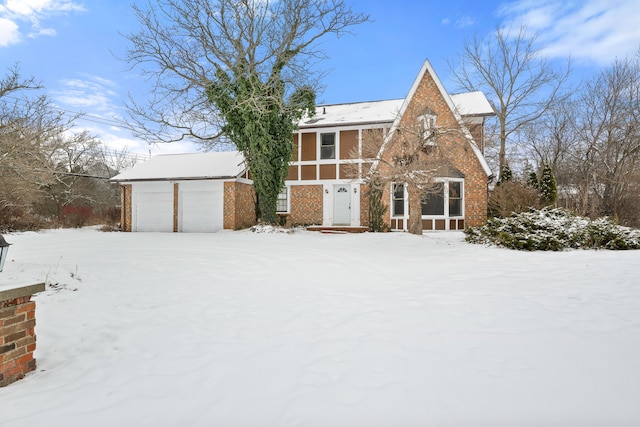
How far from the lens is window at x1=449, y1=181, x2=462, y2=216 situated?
15.8 meters

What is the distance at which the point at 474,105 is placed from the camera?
17.4 meters

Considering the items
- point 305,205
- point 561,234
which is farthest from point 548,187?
point 305,205

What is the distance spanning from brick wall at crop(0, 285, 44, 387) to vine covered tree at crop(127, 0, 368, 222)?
12.6m

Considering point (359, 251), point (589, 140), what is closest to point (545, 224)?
point (359, 251)

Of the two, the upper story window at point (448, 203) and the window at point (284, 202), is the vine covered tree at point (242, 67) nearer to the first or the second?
the window at point (284, 202)

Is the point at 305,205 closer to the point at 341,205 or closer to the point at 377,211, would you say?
the point at 341,205

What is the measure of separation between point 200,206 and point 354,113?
386 inches

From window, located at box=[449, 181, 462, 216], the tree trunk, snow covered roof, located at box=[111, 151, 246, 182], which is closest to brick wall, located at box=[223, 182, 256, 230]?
snow covered roof, located at box=[111, 151, 246, 182]

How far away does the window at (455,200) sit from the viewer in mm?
15844

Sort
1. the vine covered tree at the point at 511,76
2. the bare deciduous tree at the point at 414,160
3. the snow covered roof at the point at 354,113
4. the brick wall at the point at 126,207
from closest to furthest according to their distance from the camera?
the bare deciduous tree at the point at 414,160 < the snow covered roof at the point at 354,113 < the brick wall at the point at 126,207 < the vine covered tree at the point at 511,76

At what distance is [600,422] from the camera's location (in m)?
2.04

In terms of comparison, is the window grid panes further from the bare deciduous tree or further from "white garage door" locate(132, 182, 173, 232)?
"white garage door" locate(132, 182, 173, 232)

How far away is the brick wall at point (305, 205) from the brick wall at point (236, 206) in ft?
7.73

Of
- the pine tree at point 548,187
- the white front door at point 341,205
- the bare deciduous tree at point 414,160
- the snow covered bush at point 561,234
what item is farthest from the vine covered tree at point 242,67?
the pine tree at point 548,187
